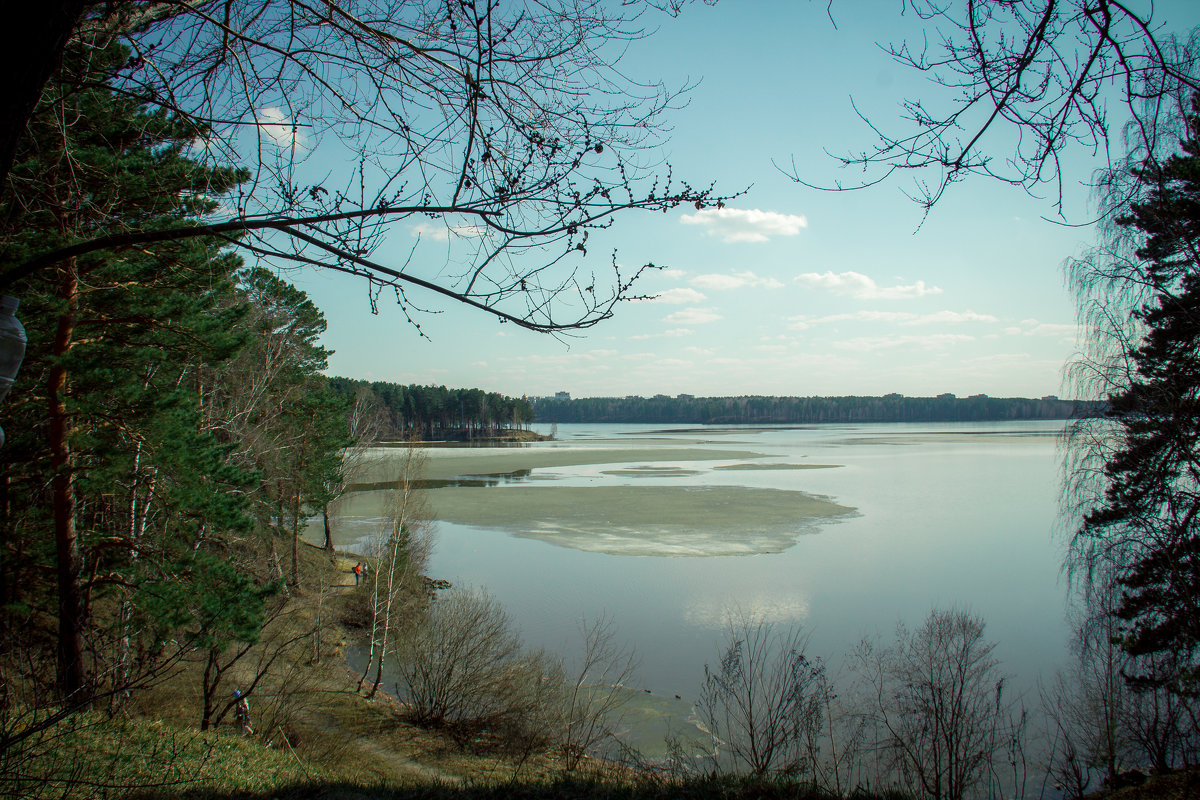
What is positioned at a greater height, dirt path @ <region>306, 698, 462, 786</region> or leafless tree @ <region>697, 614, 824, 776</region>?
leafless tree @ <region>697, 614, 824, 776</region>

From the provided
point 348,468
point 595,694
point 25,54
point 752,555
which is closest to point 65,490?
point 25,54

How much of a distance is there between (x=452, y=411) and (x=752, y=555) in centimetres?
8101

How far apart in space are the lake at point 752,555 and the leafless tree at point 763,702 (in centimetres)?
66

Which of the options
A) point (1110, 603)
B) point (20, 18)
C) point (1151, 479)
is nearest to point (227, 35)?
point (20, 18)

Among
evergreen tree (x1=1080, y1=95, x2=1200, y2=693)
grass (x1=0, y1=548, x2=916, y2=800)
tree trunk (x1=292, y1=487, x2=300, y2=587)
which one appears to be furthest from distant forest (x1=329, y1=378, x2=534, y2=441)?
evergreen tree (x1=1080, y1=95, x2=1200, y2=693)

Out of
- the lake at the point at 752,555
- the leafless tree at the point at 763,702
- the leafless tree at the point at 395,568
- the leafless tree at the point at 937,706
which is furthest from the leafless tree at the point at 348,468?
the leafless tree at the point at 937,706

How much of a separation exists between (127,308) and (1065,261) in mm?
15364

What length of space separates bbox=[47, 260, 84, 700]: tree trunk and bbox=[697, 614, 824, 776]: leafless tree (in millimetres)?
8366

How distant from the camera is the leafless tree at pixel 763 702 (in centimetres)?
927

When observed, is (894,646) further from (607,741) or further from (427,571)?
(427,571)

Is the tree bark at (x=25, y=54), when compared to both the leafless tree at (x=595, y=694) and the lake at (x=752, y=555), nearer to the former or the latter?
the leafless tree at (x=595, y=694)

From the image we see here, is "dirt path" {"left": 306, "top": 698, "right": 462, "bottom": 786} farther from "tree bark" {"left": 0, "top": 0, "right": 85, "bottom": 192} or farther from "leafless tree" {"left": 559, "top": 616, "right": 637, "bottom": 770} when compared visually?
"tree bark" {"left": 0, "top": 0, "right": 85, "bottom": 192}

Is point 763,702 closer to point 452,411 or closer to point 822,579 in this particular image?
point 822,579

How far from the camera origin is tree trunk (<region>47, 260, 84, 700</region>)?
27.1 feet
